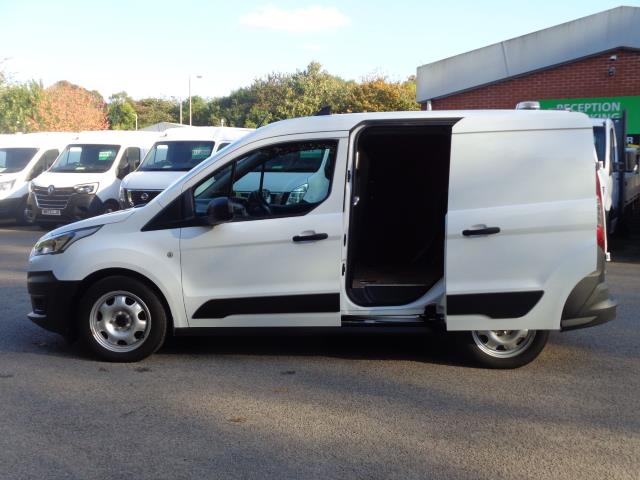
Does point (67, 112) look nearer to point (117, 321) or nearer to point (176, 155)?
point (176, 155)

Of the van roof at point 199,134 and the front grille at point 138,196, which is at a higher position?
the van roof at point 199,134

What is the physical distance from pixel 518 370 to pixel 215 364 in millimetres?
2446

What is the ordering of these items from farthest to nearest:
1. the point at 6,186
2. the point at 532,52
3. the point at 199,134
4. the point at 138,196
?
the point at 532,52 < the point at 6,186 < the point at 199,134 < the point at 138,196

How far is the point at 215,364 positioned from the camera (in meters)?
6.30

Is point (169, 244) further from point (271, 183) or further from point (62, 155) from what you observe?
point (62, 155)

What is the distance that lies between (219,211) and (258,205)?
1.27 feet

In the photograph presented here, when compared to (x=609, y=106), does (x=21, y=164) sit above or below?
below

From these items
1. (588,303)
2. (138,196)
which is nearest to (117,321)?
(588,303)

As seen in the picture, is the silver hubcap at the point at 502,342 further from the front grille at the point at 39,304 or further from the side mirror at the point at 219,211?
the front grille at the point at 39,304

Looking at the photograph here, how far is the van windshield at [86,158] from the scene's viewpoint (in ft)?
58.7

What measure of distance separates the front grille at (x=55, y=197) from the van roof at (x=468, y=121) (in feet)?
39.5

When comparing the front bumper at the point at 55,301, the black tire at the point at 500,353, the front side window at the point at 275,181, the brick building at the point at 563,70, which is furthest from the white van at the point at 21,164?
the black tire at the point at 500,353

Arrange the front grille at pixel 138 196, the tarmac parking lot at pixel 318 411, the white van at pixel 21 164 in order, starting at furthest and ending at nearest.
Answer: the white van at pixel 21 164
the front grille at pixel 138 196
the tarmac parking lot at pixel 318 411

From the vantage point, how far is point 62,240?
6.40m
